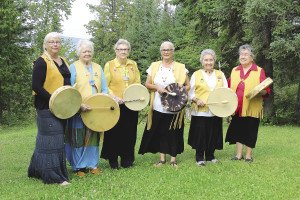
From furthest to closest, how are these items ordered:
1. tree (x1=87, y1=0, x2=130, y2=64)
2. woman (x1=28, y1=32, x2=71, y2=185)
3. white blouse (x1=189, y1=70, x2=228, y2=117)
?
1. tree (x1=87, y1=0, x2=130, y2=64)
2. white blouse (x1=189, y1=70, x2=228, y2=117)
3. woman (x1=28, y1=32, x2=71, y2=185)

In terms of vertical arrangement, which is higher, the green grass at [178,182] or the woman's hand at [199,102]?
the woman's hand at [199,102]

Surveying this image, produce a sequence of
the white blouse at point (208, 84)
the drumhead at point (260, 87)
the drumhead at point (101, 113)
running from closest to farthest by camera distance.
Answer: the drumhead at point (101, 113)
the drumhead at point (260, 87)
the white blouse at point (208, 84)

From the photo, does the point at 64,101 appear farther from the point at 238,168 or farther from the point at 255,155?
the point at 255,155

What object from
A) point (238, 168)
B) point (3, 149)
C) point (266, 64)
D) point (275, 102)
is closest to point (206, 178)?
point (238, 168)

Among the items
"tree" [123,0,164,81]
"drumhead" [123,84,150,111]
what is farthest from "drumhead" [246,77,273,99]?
"tree" [123,0,164,81]

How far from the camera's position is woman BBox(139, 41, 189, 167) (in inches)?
295

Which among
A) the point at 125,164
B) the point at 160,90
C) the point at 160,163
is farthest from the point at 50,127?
the point at 160,163

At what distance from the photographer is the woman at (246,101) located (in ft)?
25.7

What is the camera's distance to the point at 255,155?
883 cm

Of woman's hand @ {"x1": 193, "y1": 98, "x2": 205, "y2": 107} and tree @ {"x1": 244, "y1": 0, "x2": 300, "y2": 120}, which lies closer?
woman's hand @ {"x1": 193, "y1": 98, "x2": 205, "y2": 107}

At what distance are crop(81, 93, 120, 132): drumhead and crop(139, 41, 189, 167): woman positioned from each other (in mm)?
921

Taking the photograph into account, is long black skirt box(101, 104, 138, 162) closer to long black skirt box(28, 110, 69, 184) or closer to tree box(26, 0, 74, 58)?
long black skirt box(28, 110, 69, 184)

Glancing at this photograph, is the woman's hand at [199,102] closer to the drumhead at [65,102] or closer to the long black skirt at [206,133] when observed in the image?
the long black skirt at [206,133]

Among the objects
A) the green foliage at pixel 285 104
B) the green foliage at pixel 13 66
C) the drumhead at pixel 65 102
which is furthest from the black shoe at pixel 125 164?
the green foliage at pixel 13 66
